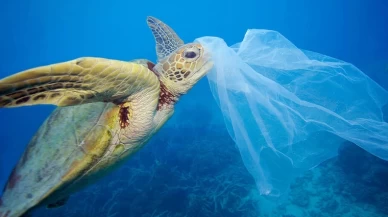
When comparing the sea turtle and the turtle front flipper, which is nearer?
the turtle front flipper

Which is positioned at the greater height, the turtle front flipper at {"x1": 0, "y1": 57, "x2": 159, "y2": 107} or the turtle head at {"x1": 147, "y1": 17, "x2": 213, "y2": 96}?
the turtle head at {"x1": 147, "y1": 17, "x2": 213, "y2": 96}

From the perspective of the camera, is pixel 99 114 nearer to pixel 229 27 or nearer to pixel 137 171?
pixel 137 171

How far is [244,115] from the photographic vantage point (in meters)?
2.44

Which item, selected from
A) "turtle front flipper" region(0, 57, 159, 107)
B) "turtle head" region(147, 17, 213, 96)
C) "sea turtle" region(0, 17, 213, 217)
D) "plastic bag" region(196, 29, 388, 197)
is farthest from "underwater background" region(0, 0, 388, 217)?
"turtle front flipper" region(0, 57, 159, 107)

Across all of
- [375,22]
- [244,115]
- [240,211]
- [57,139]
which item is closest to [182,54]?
[244,115]

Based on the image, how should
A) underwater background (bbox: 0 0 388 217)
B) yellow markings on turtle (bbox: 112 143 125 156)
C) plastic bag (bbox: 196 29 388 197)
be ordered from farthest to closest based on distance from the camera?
underwater background (bbox: 0 0 388 217) → plastic bag (bbox: 196 29 388 197) → yellow markings on turtle (bbox: 112 143 125 156)

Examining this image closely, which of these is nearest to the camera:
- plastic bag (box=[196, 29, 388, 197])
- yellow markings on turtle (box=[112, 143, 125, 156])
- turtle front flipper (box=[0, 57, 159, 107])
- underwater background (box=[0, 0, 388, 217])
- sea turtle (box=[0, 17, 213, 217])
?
turtle front flipper (box=[0, 57, 159, 107])

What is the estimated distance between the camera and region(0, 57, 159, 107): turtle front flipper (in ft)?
3.78

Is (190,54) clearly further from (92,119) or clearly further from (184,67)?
(92,119)

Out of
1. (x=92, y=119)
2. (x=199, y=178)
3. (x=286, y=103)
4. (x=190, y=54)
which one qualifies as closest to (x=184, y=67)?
(x=190, y=54)

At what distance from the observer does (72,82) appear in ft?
4.42

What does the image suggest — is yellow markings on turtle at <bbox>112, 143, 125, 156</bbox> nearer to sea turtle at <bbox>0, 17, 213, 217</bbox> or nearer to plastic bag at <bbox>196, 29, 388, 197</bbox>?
sea turtle at <bbox>0, 17, 213, 217</bbox>

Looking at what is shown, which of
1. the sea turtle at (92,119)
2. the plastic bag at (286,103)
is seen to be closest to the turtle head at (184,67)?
the sea turtle at (92,119)

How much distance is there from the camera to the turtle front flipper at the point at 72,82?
1152 millimetres
